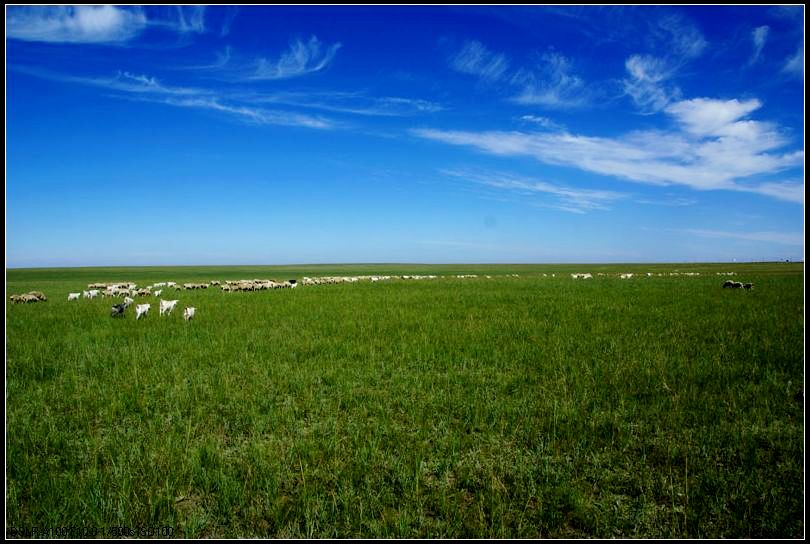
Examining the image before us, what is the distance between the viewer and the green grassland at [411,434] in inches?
166

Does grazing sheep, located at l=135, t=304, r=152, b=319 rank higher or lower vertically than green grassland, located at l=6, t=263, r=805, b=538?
higher

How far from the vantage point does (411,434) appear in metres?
5.86

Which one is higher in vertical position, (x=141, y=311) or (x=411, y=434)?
(x=141, y=311)

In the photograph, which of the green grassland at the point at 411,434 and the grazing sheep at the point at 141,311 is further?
the grazing sheep at the point at 141,311

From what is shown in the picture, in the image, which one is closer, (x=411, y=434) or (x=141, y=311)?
(x=411, y=434)

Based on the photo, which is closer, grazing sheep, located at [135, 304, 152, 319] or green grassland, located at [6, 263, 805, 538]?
green grassland, located at [6, 263, 805, 538]

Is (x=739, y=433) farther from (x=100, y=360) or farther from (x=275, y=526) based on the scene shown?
(x=100, y=360)

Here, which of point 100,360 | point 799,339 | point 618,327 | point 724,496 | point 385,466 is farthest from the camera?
point 618,327

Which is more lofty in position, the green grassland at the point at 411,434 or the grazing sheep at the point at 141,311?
the grazing sheep at the point at 141,311

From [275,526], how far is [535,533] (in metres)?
2.50

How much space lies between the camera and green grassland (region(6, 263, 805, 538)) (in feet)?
13.8

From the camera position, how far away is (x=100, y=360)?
9.73m

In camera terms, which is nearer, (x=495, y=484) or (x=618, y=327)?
(x=495, y=484)

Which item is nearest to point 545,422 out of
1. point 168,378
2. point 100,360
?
point 168,378
